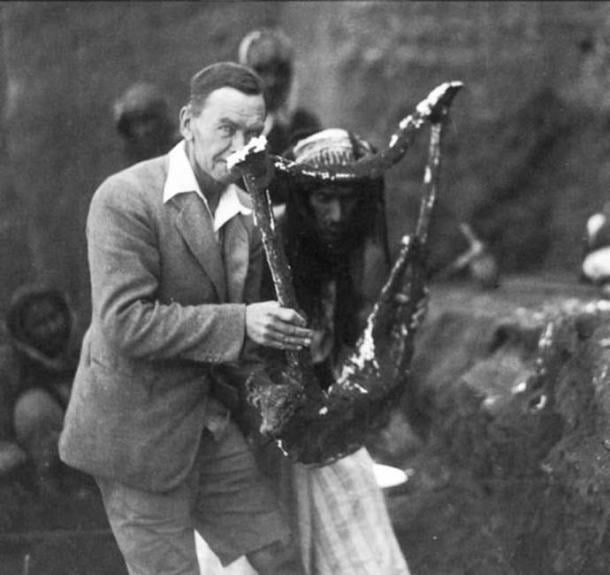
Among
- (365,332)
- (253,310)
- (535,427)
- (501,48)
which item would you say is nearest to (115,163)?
(501,48)

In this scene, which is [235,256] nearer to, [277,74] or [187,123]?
[187,123]

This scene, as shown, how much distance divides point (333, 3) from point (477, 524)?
145 inches

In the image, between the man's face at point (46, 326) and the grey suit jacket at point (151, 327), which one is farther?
the man's face at point (46, 326)

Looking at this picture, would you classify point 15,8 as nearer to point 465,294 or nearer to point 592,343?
point 465,294

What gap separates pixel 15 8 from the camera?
760cm

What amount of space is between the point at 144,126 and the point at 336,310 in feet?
6.93

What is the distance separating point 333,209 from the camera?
4312 mm

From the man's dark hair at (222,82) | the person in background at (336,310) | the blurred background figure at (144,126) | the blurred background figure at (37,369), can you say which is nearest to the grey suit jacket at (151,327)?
the man's dark hair at (222,82)

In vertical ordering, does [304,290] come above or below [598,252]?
above

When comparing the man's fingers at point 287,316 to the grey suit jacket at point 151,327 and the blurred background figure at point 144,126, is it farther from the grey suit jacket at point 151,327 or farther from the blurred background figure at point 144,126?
the blurred background figure at point 144,126

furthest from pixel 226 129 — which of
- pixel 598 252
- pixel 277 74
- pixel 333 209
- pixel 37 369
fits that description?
pixel 598 252

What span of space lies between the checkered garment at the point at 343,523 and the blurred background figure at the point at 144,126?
240 centimetres

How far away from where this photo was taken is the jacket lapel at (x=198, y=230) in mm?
3748

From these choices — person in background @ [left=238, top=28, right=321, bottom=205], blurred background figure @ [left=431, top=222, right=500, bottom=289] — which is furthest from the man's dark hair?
blurred background figure @ [left=431, top=222, right=500, bottom=289]
